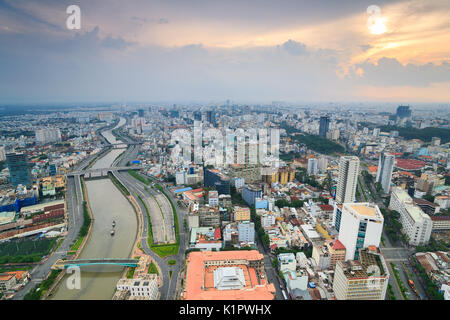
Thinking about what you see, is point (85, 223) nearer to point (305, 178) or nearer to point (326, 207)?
point (326, 207)

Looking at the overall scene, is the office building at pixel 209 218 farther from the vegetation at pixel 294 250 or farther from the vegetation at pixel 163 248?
the vegetation at pixel 294 250

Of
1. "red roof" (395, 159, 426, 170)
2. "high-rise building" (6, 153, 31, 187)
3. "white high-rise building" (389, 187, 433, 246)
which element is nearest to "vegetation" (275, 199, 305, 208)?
"white high-rise building" (389, 187, 433, 246)

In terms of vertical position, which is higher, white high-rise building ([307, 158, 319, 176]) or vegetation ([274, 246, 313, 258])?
Result: white high-rise building ([307, 158, 319, 176])

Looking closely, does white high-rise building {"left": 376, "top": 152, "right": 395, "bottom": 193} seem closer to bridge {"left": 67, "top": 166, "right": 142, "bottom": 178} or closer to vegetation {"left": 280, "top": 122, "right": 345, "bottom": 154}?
vegetation {"left": 280, "top": 122, "right": 345, "bottom": 154}

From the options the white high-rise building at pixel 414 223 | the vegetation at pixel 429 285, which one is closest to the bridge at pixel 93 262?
the vegetation at pixel 429 285

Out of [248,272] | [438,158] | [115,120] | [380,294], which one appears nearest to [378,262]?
[380,294]

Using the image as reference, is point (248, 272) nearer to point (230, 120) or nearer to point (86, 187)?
point (86, 187)
